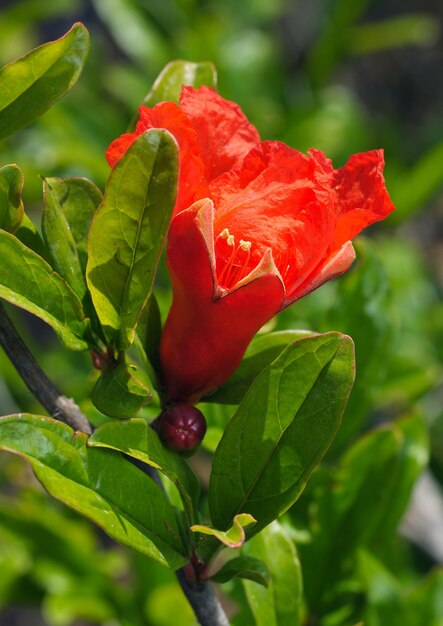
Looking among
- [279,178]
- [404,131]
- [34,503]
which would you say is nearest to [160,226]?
[279,178]

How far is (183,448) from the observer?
0.73 metres

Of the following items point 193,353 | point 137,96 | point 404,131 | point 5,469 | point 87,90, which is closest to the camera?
point 193,353

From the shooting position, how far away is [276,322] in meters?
1.13

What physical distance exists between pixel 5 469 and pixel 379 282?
103 centimetres

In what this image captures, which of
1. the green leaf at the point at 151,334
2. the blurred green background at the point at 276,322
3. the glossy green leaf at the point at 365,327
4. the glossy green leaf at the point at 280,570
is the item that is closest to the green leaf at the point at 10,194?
the green leaf at the point at 151,334

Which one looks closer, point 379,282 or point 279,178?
point 279,178

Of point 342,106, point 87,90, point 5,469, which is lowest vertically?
point 5,469

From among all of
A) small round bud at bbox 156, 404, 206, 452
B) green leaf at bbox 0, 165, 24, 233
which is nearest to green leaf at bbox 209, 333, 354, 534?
small round bud at bbox 156, 404, 206, 452

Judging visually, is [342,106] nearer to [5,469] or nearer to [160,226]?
[5,469]

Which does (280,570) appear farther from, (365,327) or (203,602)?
(365,327)

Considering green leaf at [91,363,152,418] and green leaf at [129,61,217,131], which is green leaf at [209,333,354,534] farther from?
green leaf at [129,61,217,131]

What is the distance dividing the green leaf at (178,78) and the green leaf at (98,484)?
1.16 ft

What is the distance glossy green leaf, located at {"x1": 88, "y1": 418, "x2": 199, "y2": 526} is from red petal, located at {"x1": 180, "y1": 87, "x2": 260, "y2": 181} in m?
0.22

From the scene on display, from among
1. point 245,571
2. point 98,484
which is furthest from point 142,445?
point 245,571
